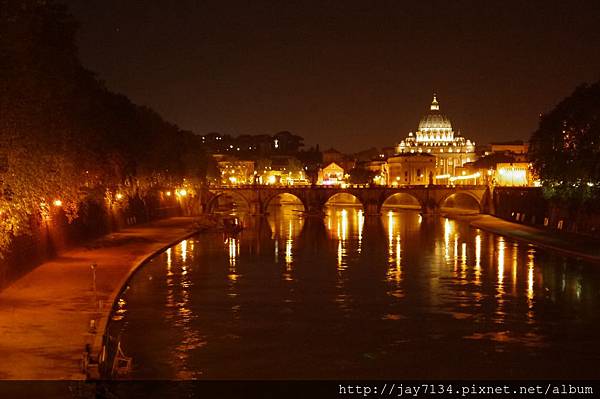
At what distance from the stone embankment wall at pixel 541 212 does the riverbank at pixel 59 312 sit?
36.8m

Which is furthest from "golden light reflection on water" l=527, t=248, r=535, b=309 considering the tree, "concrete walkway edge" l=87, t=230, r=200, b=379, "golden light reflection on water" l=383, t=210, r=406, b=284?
"concrete walkway edge" l=87, t=230, r=200, b=379

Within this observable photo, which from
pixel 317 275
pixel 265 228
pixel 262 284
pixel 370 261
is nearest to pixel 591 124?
pixel 370 261

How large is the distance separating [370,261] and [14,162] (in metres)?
30.7

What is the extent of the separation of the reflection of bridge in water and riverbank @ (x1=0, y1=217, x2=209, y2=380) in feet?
233

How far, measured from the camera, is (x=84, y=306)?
30.8m

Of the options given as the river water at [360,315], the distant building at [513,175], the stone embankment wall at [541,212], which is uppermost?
the distant building at [513,175]

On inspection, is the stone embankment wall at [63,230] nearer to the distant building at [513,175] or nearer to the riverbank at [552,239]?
the riverbank at [552,239]

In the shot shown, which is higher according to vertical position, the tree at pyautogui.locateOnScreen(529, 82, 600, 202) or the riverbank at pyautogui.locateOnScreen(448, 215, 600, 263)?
the tree at pyautogui.locateOnScreen(529, 82, 600, 202)

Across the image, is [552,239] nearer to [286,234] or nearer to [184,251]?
[286,234]

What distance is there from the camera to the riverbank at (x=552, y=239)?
57375 millimetres

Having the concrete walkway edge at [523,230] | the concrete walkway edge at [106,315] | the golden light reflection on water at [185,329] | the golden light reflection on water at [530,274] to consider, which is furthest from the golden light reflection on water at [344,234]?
the concrete walkway edge at [523,230]

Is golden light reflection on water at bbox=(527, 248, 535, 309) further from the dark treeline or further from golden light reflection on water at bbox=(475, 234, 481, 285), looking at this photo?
the dark treeline

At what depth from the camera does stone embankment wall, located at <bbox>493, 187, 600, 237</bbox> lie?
7088 centimetres

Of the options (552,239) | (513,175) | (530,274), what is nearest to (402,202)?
(513,175)
